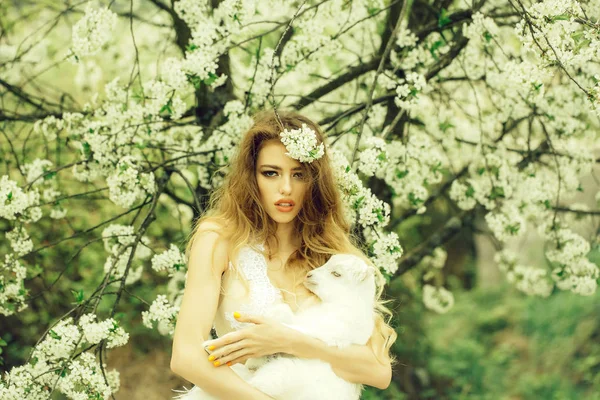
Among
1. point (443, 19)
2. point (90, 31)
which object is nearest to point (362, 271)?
point (443, 19)

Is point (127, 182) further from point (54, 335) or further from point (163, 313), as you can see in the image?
point (54, 335)

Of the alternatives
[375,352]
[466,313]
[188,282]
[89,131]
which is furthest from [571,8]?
→ [466,313]

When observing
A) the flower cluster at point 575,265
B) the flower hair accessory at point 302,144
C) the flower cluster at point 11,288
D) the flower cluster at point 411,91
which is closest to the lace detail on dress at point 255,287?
the flower hair accessory at point 302,144

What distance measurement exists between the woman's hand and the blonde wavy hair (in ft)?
1.21

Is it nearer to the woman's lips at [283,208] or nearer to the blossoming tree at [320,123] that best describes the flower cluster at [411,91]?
the blossoming tree at [320,123]

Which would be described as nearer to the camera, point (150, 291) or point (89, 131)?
point (89, 131)

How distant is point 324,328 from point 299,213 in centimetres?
55

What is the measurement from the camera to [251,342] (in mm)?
2166

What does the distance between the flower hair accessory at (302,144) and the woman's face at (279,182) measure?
0.15m

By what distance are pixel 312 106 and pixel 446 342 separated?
3.53 metres

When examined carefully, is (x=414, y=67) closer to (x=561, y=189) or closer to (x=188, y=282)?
(x=561, y=189)

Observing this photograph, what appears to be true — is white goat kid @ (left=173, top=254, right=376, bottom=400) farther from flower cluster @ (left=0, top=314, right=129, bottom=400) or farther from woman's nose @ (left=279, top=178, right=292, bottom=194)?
flower cluster @ (left=0, top=314, right=129, bottom=400)

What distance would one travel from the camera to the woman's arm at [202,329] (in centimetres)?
213

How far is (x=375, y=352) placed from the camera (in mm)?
2447
